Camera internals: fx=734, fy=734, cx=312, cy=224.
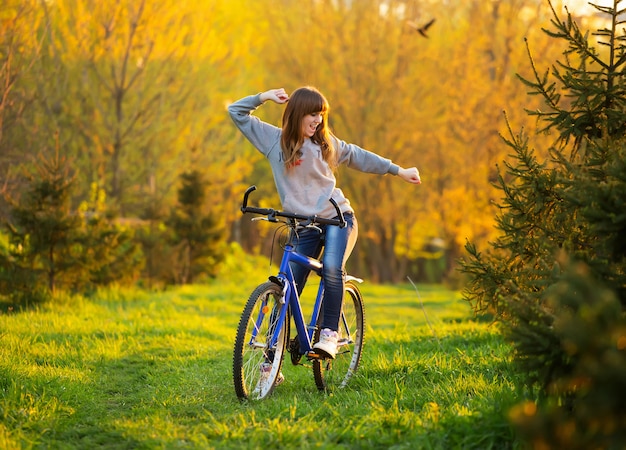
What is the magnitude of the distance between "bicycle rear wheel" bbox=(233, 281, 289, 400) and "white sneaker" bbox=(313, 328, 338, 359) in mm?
238

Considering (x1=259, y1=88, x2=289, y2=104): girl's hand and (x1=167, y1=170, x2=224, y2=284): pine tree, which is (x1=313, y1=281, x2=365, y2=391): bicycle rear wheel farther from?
(x1=167, y1=170, x2=224, y2=284): pine tree

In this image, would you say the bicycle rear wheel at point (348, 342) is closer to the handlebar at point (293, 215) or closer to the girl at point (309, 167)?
the girl at point (309, 167)

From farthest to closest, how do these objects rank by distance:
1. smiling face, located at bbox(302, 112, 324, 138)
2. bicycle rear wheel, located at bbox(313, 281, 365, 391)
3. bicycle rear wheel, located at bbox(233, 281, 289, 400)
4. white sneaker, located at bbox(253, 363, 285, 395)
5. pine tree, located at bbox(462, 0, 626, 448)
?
bicycle rear wheel, located at bbox(313, 281, 365, 391)
smiling face, located at bbox(302, 112, 324, 138)
white sneaker, located at bbox(253, 363, 285, 395)
bicycle rear wheel, located at bbox(233, 281, 289, 400)
pine tree, located at bbox(462, 0, 626, 448)

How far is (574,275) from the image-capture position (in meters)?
2.51

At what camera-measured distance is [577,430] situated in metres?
2.73

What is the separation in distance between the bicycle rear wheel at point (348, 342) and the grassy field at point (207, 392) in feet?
0.42

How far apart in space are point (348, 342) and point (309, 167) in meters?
1.29

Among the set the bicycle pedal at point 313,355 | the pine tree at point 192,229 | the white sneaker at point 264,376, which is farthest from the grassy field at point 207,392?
the pine tree at point 192,229

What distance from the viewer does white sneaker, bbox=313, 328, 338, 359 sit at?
4.73 metres

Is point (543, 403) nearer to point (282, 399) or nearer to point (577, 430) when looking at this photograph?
point (577, 430)

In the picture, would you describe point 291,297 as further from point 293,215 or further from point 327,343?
point 293,215

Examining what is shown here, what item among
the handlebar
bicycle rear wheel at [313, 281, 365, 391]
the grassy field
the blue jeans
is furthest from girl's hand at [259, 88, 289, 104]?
the grassy field

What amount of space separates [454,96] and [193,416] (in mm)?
16910

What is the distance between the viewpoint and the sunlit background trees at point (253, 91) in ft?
43.9
